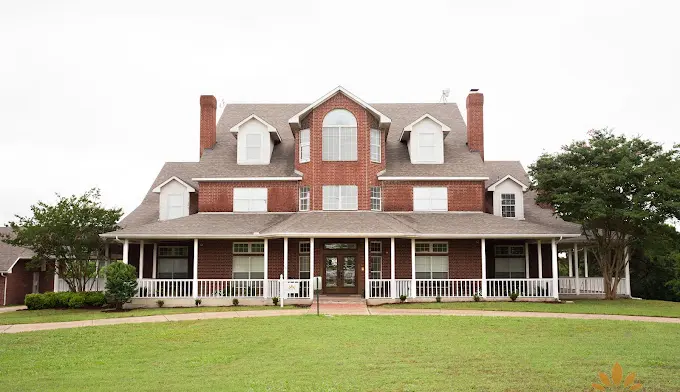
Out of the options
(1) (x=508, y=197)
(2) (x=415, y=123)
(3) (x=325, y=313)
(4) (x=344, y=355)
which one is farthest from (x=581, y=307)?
(4) (x=344, y=355)

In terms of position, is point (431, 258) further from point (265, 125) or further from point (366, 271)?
point (265, 125)

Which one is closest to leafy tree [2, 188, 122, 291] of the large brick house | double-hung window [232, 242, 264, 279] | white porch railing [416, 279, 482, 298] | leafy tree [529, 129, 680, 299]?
the large brick house

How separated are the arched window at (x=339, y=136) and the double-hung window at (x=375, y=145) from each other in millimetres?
915

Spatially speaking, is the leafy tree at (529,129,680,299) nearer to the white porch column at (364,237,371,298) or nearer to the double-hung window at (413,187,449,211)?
the double-hung window at (413,187,449,211)

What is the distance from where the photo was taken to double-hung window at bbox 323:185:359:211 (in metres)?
29.3

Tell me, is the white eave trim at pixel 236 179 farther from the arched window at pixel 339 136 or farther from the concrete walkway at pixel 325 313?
the concrete walkway at pixel 325 313

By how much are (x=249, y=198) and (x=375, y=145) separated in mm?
6530

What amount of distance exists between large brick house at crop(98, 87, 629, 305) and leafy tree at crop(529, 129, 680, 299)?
1.35 metres

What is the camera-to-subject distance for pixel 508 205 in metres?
30.9

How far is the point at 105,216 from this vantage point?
97.1ft

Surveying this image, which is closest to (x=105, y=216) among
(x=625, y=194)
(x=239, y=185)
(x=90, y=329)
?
(x=239, y=185)

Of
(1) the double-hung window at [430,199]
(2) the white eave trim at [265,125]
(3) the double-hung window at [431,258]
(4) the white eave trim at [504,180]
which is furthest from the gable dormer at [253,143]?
(4) the white eave trim at [504,180]

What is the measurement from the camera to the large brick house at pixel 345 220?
26812 mm

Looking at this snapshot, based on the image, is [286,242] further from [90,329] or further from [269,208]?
[90,329]
